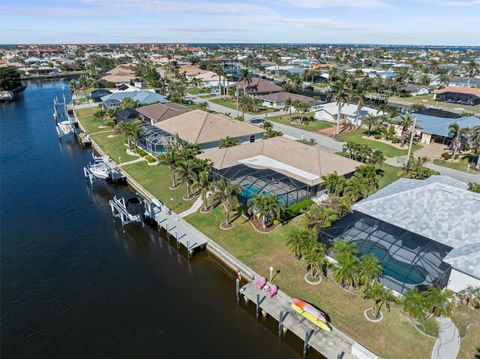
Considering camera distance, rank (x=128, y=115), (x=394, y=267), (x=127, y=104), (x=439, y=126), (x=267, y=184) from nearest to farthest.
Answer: (x=394, y=267)
(x=267, y=184)
(x=439, y=126)
(x=128, y=115)
(x=127, y=104)

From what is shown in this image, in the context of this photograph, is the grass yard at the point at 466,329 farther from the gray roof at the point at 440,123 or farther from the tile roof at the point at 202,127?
the gray roof at the point at 440,123

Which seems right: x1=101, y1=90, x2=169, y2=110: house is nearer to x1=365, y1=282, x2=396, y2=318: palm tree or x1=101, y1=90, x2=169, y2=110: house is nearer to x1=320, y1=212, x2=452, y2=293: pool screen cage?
x1=320, y1=212, x2=452, y2=293: pool screen cage

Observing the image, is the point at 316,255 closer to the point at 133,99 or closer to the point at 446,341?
the point at 446,341

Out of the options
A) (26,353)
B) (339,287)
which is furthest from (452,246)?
(26,353)

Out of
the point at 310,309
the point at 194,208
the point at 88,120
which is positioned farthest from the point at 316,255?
the point at 88,120

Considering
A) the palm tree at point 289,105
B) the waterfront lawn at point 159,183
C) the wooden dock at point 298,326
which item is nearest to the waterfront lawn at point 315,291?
the wooden dock at point 298,326
